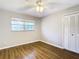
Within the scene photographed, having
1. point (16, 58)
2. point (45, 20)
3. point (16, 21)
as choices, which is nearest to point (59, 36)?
point (45, 20)

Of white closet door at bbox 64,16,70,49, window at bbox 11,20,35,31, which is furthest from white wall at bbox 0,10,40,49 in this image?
white closet door at bbox 64,16,70,49

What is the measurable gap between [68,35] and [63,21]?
846mm

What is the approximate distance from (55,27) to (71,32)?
120 cm

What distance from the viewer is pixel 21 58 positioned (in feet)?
9.38

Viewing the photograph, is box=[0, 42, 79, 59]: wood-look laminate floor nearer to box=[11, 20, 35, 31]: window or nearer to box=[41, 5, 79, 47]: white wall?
box=[41, 5, 79, 47]: white wall

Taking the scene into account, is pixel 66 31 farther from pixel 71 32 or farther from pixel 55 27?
pixel 55 27

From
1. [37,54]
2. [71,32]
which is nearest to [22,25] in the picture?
[37,54]

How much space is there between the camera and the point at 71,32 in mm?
3609

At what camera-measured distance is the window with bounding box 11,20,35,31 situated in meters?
4.66

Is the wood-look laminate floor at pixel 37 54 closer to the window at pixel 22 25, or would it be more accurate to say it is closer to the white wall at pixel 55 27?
the white wall at pixel 55 27

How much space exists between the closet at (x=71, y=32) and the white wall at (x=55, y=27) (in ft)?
0.73

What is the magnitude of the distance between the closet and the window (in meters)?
2.75

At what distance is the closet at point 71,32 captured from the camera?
3354mm

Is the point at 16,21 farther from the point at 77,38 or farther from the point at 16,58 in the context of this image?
the point at 77,38
